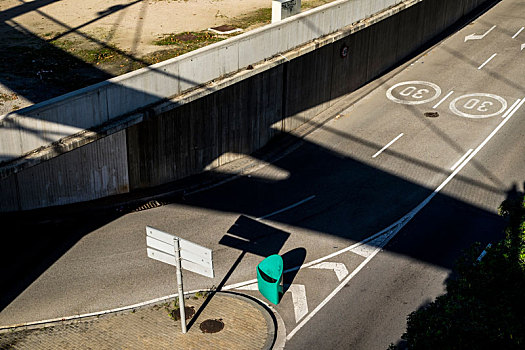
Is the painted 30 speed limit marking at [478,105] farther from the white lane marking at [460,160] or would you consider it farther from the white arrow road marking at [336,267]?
the white arrow road marking at [336,267]

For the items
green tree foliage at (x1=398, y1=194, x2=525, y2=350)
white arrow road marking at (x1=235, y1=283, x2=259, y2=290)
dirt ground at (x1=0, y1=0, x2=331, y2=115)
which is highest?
dirt ground at (x1=0, y1=0, x2=331, y2=115)

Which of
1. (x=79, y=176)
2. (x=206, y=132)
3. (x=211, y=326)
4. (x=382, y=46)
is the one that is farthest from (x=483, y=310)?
(x=382, y=46)

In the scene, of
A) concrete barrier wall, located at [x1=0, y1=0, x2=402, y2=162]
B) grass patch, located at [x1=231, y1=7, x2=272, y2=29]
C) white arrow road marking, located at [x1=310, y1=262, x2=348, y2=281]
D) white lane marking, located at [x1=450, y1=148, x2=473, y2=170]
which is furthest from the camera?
grass patch, located at [x1=231, y1=7, x2=272, y2=29]

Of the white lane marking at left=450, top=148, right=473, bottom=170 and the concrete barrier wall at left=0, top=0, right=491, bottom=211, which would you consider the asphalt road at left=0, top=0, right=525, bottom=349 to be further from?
the concrete barrier wall at left=0, top=0, right=491, bottom=211

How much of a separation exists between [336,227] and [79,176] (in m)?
8.24

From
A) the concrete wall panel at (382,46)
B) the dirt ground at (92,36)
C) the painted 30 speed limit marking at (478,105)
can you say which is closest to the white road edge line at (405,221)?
the painted 30 speed limit marking at (478,105)

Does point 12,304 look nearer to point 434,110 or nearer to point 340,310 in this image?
point 340,310

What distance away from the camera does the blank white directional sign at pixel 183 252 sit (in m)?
13.6

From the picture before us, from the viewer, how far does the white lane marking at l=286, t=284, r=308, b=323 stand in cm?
1567

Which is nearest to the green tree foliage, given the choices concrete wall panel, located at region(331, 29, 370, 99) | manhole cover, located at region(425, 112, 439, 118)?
manhole cover, located at region(425, 112, 439, 118)

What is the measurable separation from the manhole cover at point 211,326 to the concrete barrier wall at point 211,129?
612 cm

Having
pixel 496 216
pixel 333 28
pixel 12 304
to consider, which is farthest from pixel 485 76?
pixel 12 304

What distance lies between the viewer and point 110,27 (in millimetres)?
24562

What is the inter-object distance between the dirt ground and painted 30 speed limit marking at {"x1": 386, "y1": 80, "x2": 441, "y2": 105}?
18.1 ft
